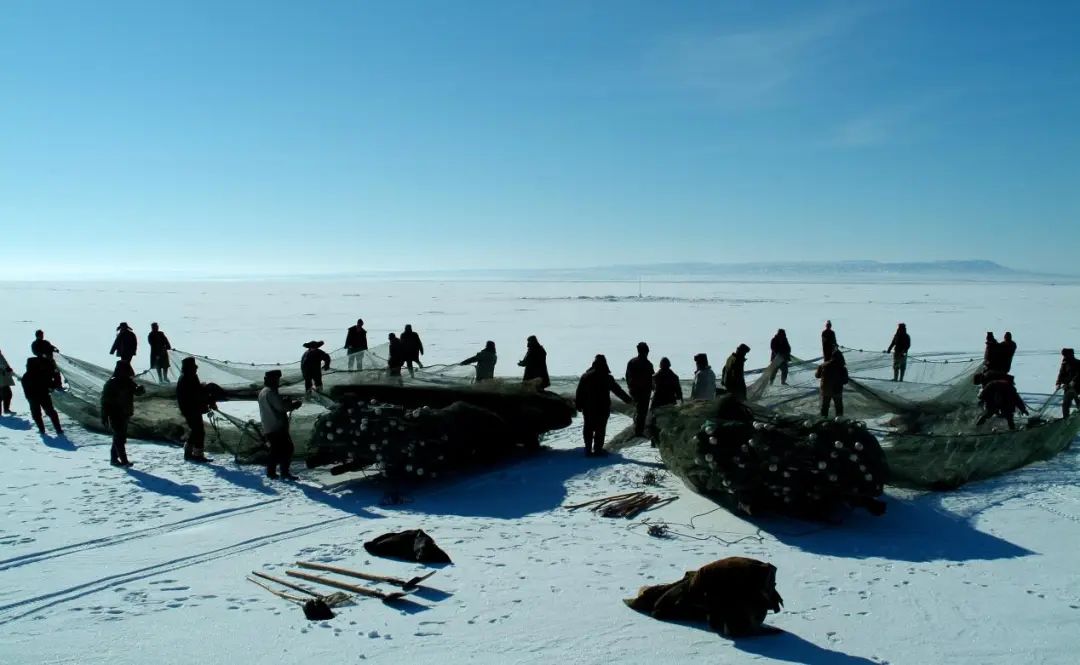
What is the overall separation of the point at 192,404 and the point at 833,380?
27.2 feet

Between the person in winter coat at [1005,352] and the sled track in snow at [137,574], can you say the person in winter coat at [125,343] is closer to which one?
the sled track in snow at [137,574]

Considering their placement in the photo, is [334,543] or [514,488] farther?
[514,488]

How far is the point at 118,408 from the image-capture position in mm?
9289

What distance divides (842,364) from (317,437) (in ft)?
22.6

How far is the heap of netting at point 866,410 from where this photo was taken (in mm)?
8086

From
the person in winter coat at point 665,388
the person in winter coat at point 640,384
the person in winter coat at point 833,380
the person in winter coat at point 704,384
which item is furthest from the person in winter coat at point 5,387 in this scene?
the person in winter coat at point 833,380

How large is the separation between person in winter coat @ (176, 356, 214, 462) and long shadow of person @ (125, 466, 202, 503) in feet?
2.50

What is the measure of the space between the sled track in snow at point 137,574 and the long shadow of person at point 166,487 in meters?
1.59

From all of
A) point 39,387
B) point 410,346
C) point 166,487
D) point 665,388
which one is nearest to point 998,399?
point 665,388

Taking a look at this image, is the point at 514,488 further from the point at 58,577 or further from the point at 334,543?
the point at 58,577

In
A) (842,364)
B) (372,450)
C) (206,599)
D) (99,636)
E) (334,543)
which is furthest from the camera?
(842,364)

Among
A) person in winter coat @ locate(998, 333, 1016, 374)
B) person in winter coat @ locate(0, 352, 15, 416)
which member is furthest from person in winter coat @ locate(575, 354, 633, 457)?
person in winter coat @ locate(0, 352, 15, 416)

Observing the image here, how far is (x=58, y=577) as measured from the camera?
19.1 feet

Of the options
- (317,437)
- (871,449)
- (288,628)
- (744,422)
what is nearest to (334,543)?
(288,628)
